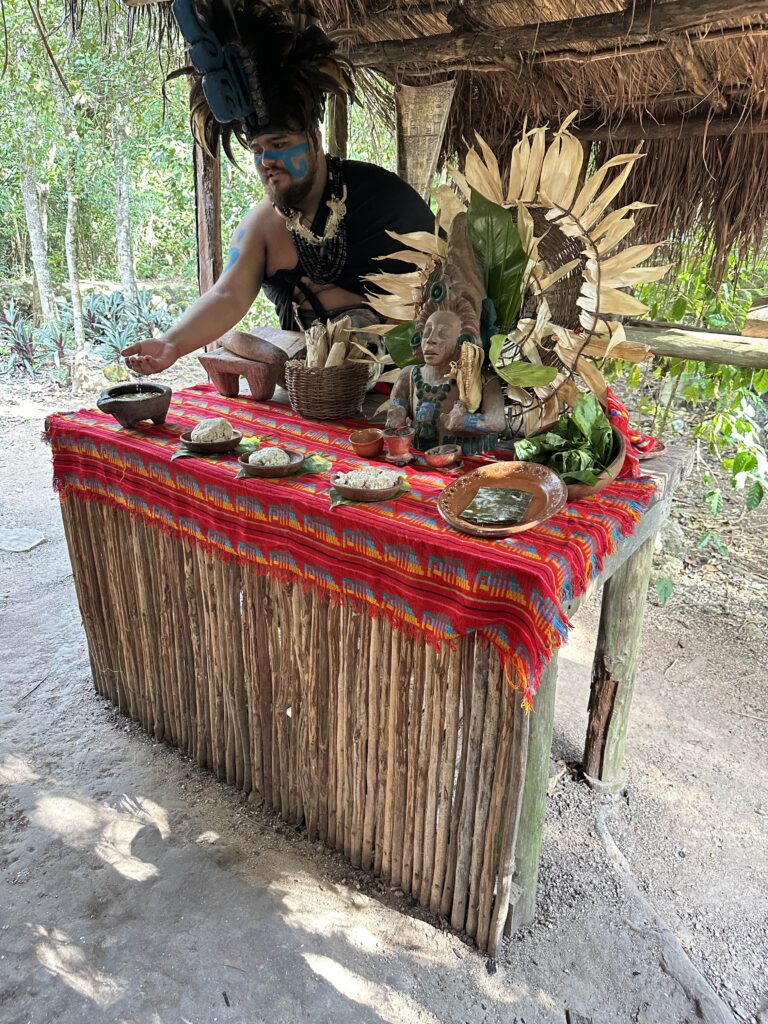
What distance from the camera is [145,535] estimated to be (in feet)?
6.54

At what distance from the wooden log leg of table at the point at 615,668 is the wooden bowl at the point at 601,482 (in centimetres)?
47

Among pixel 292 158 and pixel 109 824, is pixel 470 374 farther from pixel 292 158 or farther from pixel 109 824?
pixel 109 824

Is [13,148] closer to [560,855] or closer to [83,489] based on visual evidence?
[83,489]

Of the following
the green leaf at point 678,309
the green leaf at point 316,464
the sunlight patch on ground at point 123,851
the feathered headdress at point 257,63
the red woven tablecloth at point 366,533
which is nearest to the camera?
the red woven tablecloth at point 366,533

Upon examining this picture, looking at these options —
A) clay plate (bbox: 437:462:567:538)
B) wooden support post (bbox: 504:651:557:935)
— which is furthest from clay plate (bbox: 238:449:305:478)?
wooden support post (bbox: 504:651:557:935)

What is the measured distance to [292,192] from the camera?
7.06 ft

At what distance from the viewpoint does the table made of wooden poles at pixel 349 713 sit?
1476 millimetres

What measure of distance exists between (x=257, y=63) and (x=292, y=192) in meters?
0.35

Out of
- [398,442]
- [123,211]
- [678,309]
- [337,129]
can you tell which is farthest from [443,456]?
[123,211]


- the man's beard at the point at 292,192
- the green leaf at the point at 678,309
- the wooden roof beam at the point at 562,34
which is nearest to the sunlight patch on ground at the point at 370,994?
the man's beard at the point at 292,192

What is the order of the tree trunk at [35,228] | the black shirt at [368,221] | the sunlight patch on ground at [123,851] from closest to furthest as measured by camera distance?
1. the sunlight patch on ground at [123,851]
2. the black shirt at [368,221]
3. the tree trunk at [35,228]

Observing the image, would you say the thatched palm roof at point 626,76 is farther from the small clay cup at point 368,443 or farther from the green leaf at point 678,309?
the small clay cup at point 368,443

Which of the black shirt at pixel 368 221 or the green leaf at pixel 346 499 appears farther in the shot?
the black shirt at pixel 368 221

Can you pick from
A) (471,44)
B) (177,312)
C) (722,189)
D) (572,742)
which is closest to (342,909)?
(572,742)
